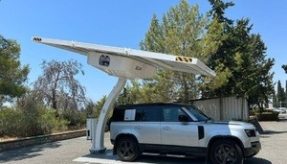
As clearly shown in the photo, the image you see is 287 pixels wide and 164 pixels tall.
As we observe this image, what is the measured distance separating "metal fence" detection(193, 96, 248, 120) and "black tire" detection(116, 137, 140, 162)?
13.3 m

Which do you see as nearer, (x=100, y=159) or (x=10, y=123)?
(x=100, y=159)

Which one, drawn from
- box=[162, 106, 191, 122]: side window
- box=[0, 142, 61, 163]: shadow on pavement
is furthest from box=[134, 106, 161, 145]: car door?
box=[0, 142, 61, 163]: shadow on pavement

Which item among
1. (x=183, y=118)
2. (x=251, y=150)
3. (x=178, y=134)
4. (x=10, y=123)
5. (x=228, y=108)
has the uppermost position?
(x=228, y=108)

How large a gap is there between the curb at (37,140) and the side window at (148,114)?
656 centimetres

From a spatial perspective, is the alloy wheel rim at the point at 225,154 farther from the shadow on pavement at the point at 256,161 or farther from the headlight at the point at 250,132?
the shadow on pavement at the point at 256,161

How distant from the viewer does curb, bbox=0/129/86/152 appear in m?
17.5

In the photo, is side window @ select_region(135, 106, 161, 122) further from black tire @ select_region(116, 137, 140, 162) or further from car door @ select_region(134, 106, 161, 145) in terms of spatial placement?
black tire @ select_region(116, 137, 140, 162)

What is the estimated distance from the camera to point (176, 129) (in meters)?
12.6

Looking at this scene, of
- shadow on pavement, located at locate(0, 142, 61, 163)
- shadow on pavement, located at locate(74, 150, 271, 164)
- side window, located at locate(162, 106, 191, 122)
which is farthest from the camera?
shadow on pavement, located at locate(0, 142, 61, 163)

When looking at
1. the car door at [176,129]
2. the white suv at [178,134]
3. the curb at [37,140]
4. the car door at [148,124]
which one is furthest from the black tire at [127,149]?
the curb at [37,140]

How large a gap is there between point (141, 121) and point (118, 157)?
1418 millimetres

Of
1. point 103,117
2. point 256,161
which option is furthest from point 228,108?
point 256,161

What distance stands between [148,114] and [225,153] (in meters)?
2.79

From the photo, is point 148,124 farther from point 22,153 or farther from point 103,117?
point 22,153
